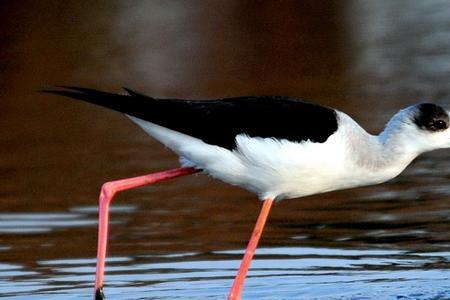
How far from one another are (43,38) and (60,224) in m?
6.80

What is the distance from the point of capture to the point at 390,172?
269 inches

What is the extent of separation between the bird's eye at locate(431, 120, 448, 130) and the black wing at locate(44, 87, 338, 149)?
509 mm

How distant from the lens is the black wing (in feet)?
21.9

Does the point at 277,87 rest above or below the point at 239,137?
above

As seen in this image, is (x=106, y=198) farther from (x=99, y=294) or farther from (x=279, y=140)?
(x=279, y=140)

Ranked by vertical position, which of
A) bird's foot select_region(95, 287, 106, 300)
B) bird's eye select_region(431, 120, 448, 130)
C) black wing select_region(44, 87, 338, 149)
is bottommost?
bird's foot select_region(95, 287, 106, 300)

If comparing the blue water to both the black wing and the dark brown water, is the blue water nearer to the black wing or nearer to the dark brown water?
the dark brown water

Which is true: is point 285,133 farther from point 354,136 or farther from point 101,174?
point 101,174

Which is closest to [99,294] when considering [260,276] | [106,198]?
[106,198]

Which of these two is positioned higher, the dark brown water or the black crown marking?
the dark brown water

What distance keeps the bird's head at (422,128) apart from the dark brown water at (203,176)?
0.84 meters

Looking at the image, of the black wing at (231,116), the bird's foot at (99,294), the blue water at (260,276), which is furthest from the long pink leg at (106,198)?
Answer: the black wing at (231,116)

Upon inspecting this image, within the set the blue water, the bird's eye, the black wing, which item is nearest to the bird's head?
the bird's eye

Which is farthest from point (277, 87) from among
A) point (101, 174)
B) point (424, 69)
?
point (101, 174)
